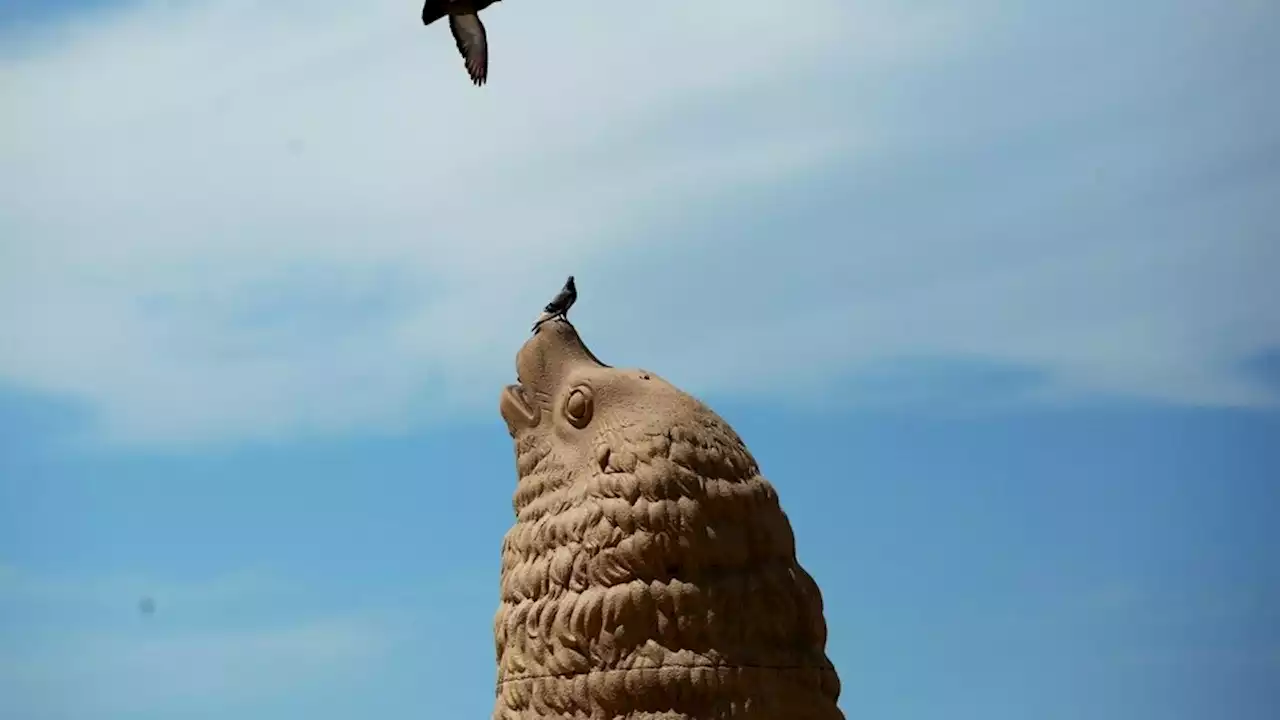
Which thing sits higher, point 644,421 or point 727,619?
point 644,421

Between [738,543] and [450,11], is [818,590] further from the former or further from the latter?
[450,11]

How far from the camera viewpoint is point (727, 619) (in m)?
6.40

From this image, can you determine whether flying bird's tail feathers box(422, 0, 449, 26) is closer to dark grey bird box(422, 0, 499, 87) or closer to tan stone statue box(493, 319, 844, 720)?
dark grey bird box(422, 0, 499, 87)

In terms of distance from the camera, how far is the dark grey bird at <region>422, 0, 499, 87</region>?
785 cm

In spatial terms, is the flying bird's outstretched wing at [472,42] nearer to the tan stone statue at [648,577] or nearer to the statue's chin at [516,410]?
the statue's chin at [516,410]

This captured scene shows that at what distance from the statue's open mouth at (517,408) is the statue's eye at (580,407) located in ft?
0.76

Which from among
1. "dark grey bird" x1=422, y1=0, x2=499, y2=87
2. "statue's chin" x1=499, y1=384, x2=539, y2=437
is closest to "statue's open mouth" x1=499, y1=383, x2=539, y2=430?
"statue's chin" x1=499, y1=384, x2=539, y2=437

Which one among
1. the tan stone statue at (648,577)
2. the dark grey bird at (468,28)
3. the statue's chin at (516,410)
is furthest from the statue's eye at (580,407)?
the dark grey bird at (468,28)

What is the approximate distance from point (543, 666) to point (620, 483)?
841mm

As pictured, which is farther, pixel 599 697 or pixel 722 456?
pixel 722 456

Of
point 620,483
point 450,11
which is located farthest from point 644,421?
point 450,11

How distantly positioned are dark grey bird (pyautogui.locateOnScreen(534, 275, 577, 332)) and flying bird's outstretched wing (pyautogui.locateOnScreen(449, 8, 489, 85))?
127 centimetres

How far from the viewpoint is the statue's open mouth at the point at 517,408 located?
7.10m

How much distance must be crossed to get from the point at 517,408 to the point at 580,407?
40 cm
